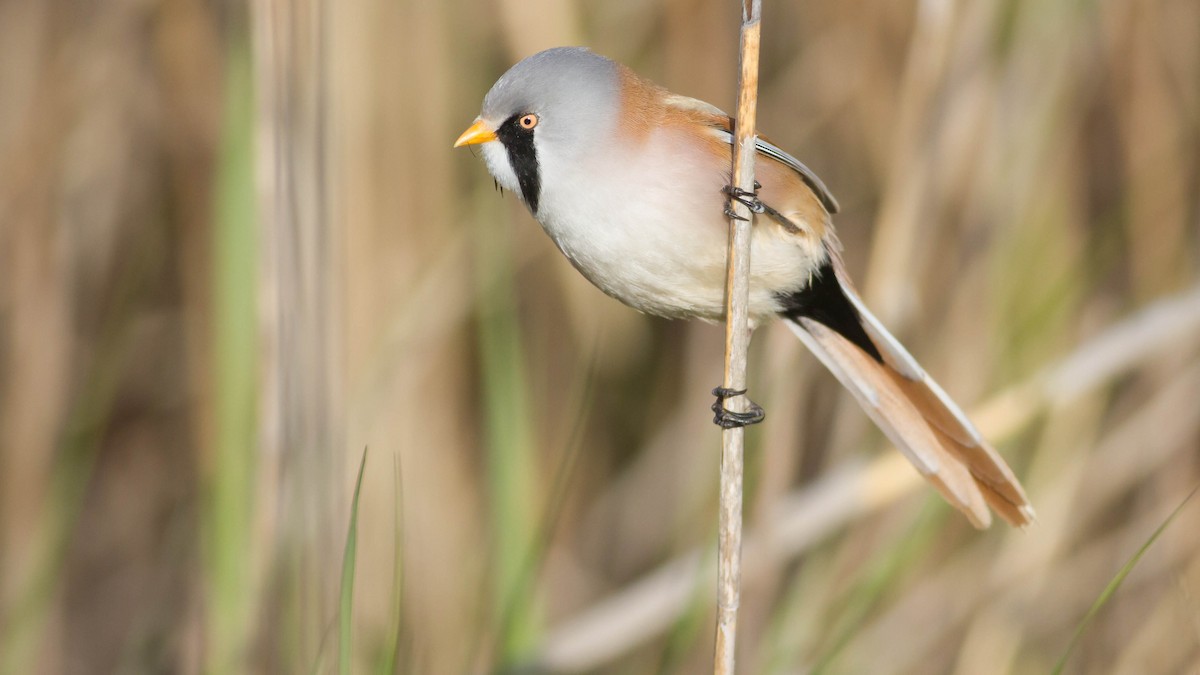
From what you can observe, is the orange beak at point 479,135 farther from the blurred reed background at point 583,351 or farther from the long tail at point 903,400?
the long tail at point 903,400

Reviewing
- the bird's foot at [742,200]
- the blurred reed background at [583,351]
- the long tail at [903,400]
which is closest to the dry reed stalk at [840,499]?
the blurred reed background at [583,351]

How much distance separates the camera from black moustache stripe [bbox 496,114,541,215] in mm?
1563

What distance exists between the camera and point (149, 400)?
10.2 feet

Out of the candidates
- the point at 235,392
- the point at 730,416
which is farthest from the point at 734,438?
the point at 235,392

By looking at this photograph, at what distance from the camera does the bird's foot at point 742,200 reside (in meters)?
1.49

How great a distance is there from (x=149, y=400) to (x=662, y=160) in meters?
2.02

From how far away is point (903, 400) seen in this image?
77.4 inches

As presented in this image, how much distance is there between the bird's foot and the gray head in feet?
0.61

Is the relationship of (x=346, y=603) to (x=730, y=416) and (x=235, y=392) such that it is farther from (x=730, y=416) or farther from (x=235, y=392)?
(x=235, y=392)

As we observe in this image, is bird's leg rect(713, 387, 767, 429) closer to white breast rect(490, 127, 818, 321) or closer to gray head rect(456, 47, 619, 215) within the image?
white breast rect(490, 127, 818, 321)

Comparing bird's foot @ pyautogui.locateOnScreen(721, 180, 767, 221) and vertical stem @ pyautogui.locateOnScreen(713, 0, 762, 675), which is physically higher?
bird's foot @ pyautogui.locateOnScreen(721, 180, 767, 221)

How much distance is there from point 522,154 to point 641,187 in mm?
168

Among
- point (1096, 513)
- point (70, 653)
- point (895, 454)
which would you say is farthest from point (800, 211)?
point (70, 653)

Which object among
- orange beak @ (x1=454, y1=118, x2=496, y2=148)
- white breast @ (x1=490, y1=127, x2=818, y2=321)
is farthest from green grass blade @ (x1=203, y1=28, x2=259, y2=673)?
white breast @ (x1=490, y1=127, x2=818, y2=321)
